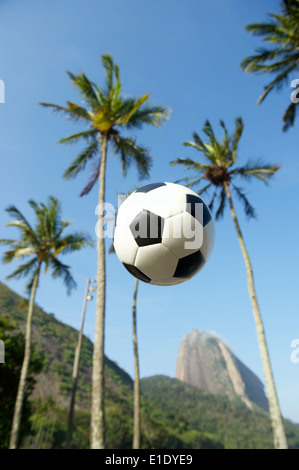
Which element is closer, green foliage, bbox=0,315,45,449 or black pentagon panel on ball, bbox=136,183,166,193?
black pentagon panel on ball, bbox=136,183,166,193

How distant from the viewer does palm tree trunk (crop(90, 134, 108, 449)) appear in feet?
24.3

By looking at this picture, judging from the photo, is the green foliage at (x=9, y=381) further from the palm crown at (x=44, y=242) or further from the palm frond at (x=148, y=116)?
the palm frond at (x=148, y=116)

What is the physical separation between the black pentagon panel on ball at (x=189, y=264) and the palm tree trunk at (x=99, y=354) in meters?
5.97

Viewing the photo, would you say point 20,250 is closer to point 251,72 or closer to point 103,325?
point 103,325

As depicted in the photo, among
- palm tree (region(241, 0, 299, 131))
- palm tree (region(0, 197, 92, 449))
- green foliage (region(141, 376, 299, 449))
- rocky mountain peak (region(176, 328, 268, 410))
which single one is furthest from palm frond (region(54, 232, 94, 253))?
rocky mountain peak (region(176, 328, 268, 410))

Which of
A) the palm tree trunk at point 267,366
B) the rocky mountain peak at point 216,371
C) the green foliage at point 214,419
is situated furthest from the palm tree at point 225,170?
the rocky mountain peak at point 216,371

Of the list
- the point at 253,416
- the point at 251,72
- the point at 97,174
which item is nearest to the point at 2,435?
the point at 97,174

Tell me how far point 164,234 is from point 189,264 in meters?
0.48

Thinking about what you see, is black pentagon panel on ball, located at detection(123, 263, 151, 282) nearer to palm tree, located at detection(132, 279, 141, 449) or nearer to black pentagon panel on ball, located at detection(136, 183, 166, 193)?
black pentagon panel on ball, located at detection(136, 183, 166, 193)

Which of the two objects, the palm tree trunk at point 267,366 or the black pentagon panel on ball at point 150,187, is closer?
the black pentagon panel on ball at point 150,187

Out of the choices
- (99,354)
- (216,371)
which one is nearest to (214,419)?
(216,371)

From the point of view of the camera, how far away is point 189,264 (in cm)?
336

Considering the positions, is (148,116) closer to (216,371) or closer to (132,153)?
(132,153)

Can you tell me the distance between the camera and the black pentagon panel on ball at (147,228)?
326 centimetres
